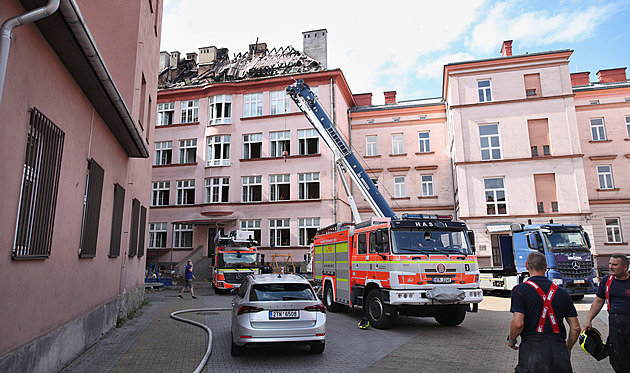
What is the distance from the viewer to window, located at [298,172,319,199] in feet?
103

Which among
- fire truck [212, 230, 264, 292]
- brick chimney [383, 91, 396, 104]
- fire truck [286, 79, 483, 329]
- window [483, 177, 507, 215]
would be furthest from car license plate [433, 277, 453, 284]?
brick chimney [383, 91, 396, 104]

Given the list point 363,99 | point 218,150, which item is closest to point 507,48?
point 363,99

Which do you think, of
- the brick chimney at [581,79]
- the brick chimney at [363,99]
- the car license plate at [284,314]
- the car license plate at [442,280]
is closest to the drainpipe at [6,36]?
the car license plate at [284,314]

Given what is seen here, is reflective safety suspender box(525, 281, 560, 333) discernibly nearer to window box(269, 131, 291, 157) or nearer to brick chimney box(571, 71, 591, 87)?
window box(269, 131, 291, 157)

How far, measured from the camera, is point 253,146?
33.2m

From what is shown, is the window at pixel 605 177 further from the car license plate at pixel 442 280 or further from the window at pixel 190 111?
the window at pixel 190 111

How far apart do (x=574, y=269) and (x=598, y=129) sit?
2126 cm

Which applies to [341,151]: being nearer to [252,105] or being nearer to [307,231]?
[307,231]

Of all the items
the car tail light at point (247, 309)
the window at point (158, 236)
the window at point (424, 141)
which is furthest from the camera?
the window at point (424, 141)

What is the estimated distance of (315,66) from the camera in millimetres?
33531

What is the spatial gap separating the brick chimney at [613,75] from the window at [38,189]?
1575 inches

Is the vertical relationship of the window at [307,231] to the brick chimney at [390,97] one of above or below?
below

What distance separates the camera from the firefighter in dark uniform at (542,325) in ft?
13.1

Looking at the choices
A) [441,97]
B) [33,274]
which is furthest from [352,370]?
[441,97]
